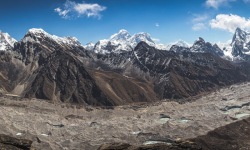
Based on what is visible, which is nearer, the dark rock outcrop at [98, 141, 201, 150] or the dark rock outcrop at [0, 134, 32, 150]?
the dark rock outcrop at [0, 134, 32, 150]

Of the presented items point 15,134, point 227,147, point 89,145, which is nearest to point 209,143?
point 227,147

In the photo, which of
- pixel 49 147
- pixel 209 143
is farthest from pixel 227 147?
pixel 49 147

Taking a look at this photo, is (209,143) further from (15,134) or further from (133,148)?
(133,148)

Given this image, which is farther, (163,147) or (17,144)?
(163,147)

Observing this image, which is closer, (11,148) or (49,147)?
(11,148)

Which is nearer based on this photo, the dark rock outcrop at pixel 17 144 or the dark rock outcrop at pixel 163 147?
the dark rock outcrop at pixel 17 144

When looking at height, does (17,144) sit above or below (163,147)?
above

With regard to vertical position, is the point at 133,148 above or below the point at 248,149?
above

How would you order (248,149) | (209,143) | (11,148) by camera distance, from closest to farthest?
(11,148)
(248,149)
(209,143)

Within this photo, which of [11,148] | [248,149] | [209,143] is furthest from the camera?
[209,143]
